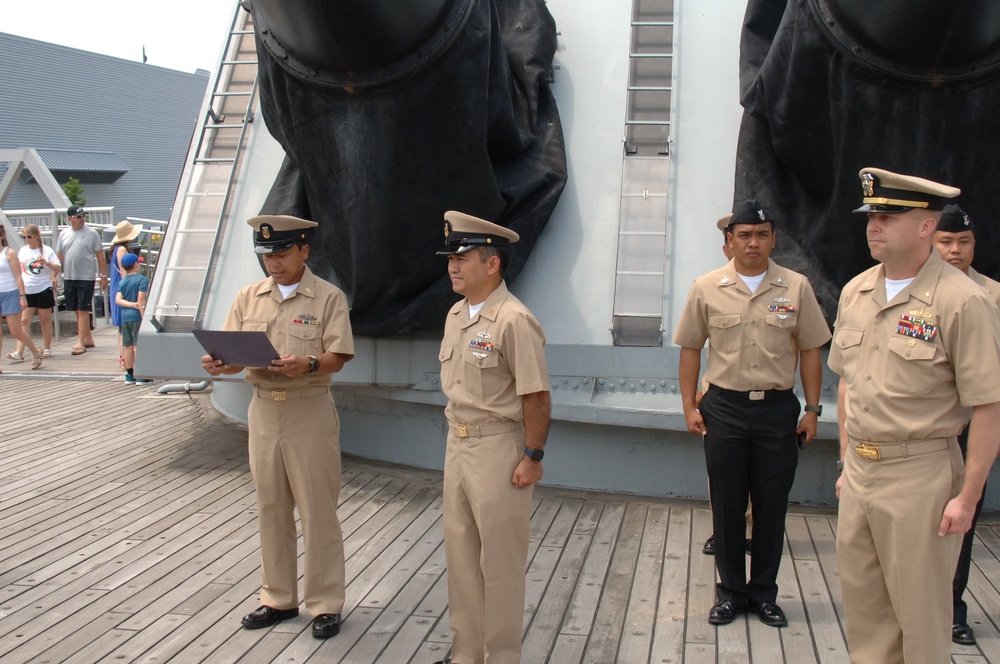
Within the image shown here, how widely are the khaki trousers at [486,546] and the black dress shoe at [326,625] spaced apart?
2.10 feet

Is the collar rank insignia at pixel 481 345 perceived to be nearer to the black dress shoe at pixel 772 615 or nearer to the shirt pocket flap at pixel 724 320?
the shirt pocket flap at pixel 724 320

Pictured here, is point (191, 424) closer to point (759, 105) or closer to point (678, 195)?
point (678, 195)

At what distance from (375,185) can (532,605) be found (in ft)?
7.02

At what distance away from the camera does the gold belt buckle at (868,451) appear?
10.6 ft

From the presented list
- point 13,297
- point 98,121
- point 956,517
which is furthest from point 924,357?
point 98,121

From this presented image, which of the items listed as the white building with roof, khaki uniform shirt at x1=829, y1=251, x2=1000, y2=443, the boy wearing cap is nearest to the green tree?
the white building with roof

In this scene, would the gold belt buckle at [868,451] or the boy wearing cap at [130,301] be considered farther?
the boy wearing cap at [130,301]

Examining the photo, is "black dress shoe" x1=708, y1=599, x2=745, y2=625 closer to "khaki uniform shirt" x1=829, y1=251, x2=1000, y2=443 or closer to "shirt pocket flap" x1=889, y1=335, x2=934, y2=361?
"khaki uniform shirt" x1=829, y1=251, x2=1000, y2=443

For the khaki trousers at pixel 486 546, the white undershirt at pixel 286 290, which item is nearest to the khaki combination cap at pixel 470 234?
the khaki trousers at pixel 486 546

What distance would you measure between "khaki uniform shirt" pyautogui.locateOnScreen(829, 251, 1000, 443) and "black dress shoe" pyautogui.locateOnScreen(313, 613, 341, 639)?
82.9 inches

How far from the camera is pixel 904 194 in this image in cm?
312

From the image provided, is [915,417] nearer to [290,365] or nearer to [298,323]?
[290,365]

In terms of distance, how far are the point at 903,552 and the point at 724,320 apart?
1.42m

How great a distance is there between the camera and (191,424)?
8188 mm
